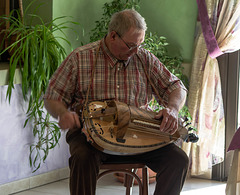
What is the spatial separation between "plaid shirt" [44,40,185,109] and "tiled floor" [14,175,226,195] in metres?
1.11

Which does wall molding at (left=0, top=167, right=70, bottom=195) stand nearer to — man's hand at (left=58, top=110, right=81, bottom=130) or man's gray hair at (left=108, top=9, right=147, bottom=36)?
man's hand at (left=58, top=110, right=81, bottom=130)

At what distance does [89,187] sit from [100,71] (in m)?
0.62

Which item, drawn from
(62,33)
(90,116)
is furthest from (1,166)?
(90,116)

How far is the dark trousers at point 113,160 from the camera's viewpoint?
92.3 inches

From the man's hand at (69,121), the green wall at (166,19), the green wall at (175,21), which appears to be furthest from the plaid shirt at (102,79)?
the green wall at (175,21)

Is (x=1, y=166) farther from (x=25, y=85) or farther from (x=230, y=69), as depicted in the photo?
(x=230, y=69)

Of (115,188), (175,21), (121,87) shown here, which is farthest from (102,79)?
(175,21)

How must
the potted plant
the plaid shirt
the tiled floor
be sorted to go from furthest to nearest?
the tiled floor < the potted plant < the plaid shirt

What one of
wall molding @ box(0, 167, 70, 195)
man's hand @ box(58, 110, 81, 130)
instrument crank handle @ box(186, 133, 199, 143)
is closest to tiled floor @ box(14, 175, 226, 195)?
wall molding @ box(0, 167, 70, 195)

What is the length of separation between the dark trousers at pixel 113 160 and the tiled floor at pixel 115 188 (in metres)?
1.07

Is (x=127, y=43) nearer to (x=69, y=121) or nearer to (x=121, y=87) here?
(x=121, y=87)

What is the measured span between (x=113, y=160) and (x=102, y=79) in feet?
1.36

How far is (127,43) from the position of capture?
2.55 meters

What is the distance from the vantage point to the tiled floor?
3555mm
